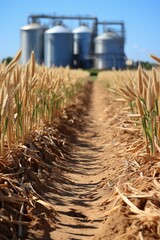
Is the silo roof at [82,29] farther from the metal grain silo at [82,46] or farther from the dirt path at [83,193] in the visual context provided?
the dirt path at [83,193]

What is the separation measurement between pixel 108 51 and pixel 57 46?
344 inches

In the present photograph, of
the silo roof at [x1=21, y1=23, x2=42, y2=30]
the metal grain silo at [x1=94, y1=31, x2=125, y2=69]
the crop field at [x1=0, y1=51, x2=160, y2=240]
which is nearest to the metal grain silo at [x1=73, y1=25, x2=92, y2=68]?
the metal grain silo at [x1=94, y1=31, x2=125, y2=69]

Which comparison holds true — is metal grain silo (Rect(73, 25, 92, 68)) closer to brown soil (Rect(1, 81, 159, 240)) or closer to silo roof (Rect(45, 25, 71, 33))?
silo roof (Rect(45, 25, 71, 33))

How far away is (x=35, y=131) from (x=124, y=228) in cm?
338

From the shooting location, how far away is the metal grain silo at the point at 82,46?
5897cm

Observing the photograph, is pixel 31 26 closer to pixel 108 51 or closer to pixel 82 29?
pixel 82 29

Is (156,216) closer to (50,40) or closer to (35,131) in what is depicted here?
(35,131)

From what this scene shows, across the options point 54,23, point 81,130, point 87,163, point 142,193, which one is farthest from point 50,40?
point 142,193

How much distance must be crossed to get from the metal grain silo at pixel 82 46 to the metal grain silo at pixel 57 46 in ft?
13.3

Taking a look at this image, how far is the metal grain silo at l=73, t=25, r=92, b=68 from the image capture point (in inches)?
2322

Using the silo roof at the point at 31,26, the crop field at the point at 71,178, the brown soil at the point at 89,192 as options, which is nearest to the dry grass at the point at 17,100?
the crop field at the point at 71,178

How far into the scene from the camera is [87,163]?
6820 millimetres

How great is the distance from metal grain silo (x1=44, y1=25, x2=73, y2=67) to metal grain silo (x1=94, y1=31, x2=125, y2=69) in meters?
5.61

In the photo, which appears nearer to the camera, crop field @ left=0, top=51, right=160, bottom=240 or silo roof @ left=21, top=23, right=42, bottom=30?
crop field @ left=0, top=51, right=160, bottom=240
